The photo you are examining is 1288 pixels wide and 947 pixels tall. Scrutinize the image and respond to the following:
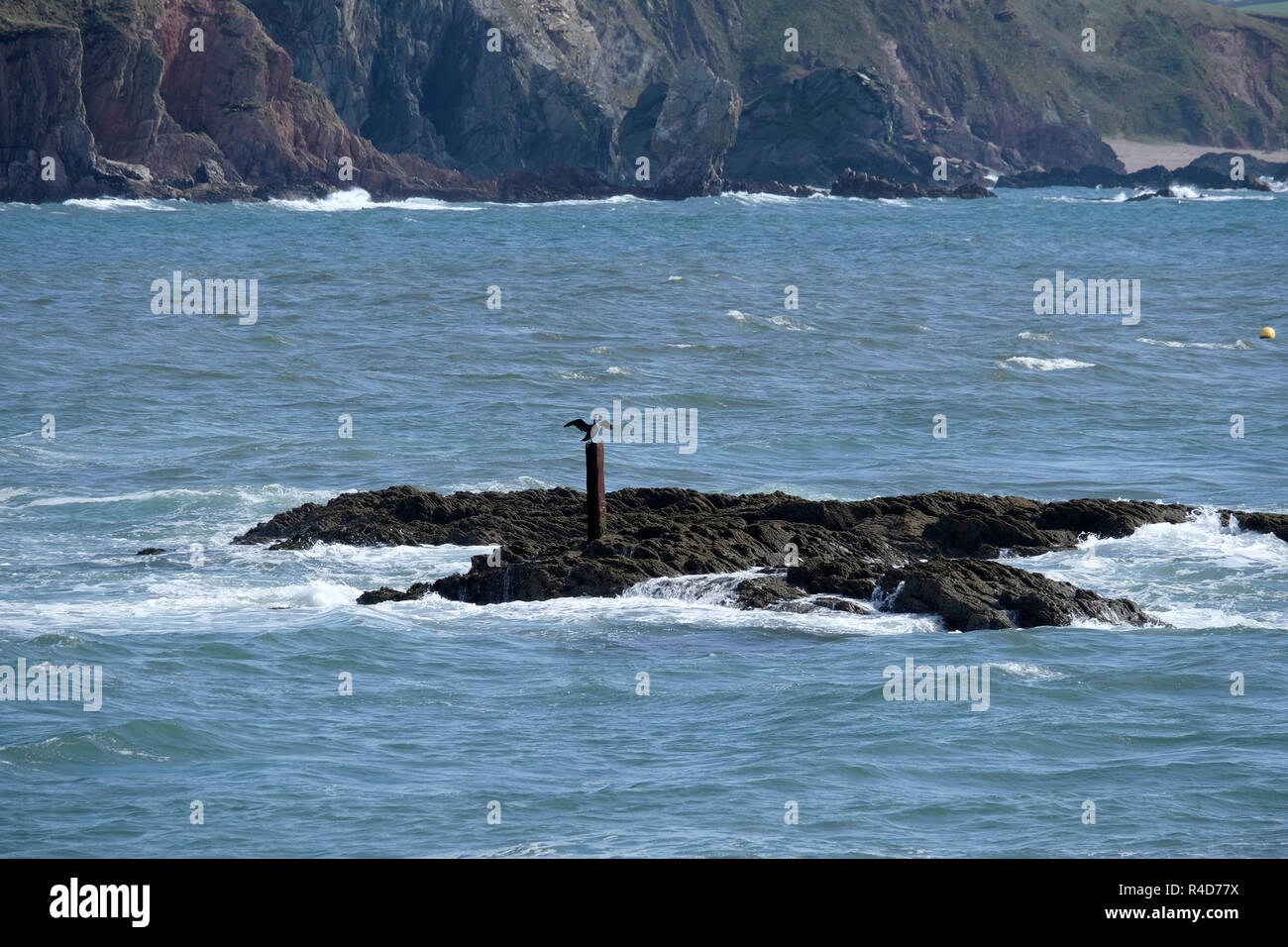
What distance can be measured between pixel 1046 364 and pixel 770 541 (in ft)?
72.1

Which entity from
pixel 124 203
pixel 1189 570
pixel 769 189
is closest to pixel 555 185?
pixel 769 189

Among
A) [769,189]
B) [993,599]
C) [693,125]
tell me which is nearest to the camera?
[993,599]

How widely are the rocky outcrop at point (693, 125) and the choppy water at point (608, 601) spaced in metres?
94.2

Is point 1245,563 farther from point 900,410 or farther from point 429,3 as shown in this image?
point 429,3

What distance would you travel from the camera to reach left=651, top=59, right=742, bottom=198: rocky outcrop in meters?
151

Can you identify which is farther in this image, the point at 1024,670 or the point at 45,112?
the point at 45,112

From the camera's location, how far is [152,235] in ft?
262

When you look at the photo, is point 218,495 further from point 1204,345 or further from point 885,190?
point 885,190

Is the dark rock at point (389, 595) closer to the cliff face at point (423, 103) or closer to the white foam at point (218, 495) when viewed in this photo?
the white foam at point (218, 495)

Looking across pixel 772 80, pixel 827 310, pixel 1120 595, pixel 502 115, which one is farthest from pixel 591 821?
pixel 772 80

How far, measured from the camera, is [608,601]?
18.5 m

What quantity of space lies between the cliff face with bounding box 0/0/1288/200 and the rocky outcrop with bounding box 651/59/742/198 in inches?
7.0

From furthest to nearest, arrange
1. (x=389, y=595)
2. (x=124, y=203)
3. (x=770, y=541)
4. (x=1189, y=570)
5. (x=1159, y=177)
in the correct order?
(x=1159, y=177)
(x=124, y=203)
(x=1189, y=570)
(x=770, y=541)
(x=389, y=595)
